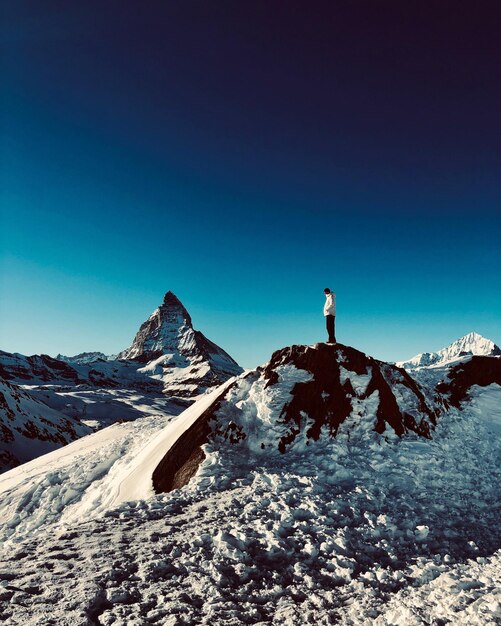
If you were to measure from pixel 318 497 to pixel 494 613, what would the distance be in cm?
A: 508

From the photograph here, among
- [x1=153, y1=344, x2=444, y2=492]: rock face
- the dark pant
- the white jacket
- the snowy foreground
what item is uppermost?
the white jacket

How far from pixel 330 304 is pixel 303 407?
604 cm

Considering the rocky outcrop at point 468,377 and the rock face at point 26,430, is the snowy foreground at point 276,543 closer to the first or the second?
the rocky outcrop at point 468,377

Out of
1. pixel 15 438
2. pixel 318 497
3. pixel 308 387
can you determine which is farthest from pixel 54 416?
pixel 318 497

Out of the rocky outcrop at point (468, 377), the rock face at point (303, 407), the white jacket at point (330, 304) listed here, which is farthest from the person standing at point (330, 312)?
the rocky outcrop at point (468, 377)

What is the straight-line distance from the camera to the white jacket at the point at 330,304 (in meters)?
19.3

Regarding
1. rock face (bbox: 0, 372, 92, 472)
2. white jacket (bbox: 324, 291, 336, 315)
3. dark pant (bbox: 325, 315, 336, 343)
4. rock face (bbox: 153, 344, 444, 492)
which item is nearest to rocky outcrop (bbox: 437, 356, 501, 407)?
rock face (bbox: 153, 344, 444, 492)

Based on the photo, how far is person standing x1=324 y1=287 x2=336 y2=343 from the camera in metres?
19.3

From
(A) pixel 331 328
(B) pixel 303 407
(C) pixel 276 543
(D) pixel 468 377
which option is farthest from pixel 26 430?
(D) pixel 468 377

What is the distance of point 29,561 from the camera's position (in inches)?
292

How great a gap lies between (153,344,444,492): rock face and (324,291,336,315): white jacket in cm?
207

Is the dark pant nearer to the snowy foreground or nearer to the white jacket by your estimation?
the white jacket

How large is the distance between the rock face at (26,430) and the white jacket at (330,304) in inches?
1693

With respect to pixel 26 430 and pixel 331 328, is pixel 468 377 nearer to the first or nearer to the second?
pixel 331 328
